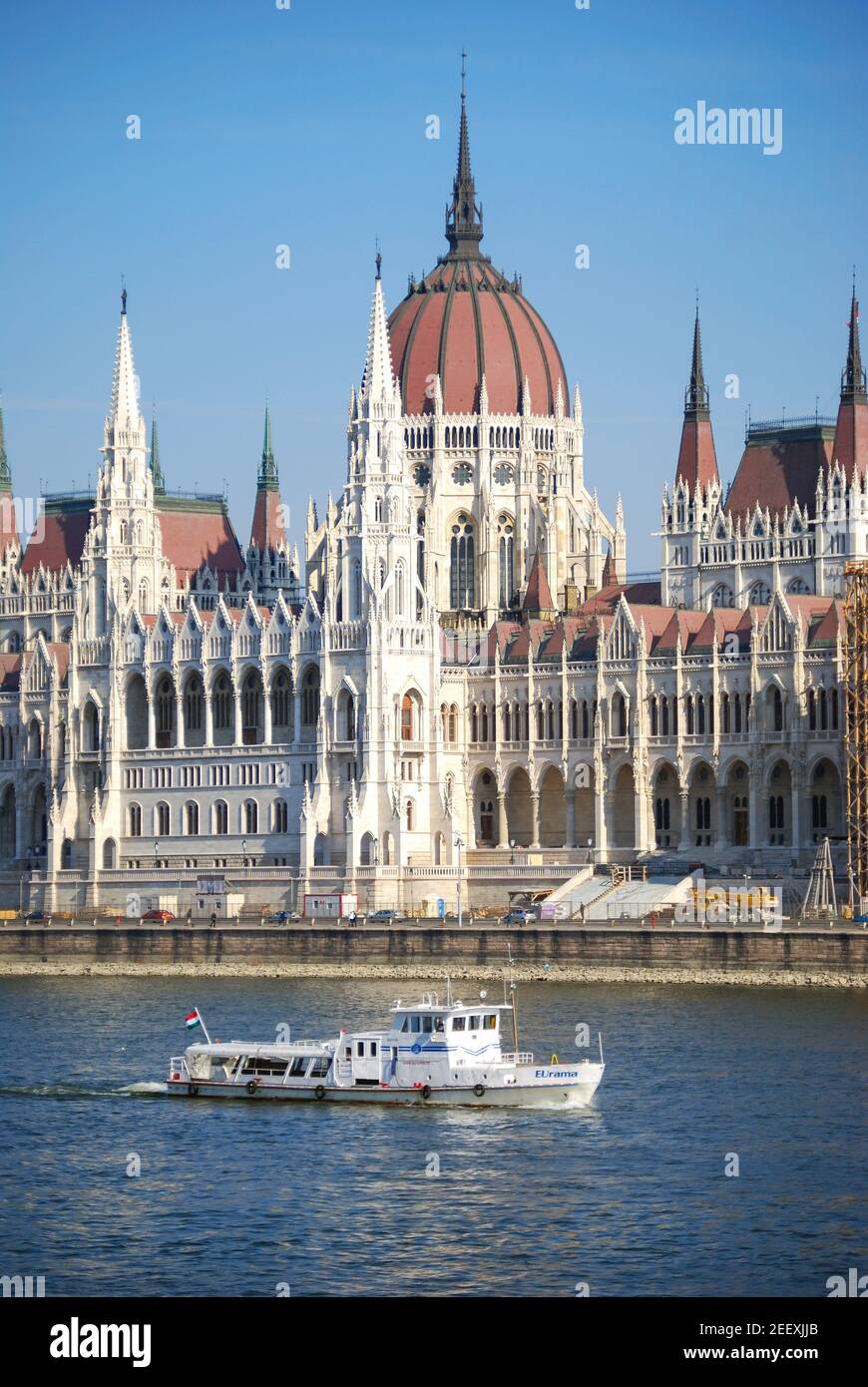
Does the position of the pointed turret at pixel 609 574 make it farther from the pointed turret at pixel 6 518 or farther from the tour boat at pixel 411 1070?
the tour boat at pixel 411 1070

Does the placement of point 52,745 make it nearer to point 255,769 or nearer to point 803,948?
point 255,769

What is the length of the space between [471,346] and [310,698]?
3258cm

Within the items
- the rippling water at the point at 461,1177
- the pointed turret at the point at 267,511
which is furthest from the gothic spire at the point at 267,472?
the rippling water at the point at 461,1177

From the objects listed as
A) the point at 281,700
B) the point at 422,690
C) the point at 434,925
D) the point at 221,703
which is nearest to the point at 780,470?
the point at 422,690

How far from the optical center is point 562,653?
154m

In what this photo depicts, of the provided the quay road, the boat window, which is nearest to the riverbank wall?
the quay road

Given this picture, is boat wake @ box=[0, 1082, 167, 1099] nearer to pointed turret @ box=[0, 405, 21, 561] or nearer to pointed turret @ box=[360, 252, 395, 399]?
pointed turret @ box=[360, 252, 395, 399]

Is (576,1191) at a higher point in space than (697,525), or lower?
lower

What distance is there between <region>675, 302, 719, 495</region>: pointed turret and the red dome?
1404 cm

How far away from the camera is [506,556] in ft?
583
